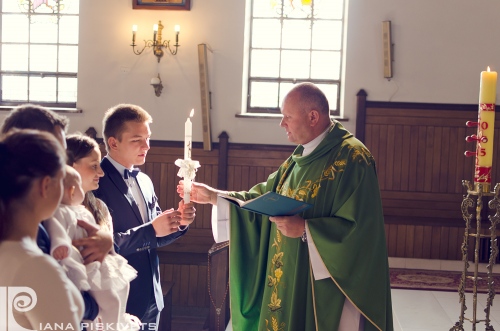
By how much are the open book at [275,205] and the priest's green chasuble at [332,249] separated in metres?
0.17

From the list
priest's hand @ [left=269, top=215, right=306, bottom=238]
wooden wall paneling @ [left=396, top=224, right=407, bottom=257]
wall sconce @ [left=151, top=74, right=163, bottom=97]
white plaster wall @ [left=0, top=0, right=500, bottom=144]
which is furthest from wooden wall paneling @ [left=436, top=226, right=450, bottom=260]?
priest's hand @ [left=269, top=215, right=306, bottom=238]

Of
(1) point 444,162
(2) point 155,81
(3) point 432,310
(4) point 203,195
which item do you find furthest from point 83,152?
(1) point 444,162

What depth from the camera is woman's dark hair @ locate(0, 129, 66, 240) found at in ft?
3.99

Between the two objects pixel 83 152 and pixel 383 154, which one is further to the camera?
pixel 383 154

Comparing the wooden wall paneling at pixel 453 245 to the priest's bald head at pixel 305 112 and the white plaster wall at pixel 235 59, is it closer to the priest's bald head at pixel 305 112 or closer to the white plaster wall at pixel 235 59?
the white plaster wall at pixel 235 59

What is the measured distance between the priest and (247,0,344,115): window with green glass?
490 cm

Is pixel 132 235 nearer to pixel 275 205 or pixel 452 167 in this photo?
pixel 275 205

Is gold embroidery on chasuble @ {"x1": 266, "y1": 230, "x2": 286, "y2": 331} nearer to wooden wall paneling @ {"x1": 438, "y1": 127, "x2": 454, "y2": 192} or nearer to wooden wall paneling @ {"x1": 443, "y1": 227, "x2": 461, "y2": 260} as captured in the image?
wooden wall paneling @ {"x1": 443, "y1": 227, "x2": 461, "y2": 260}

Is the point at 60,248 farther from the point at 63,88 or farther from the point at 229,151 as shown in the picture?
the point at 63,88

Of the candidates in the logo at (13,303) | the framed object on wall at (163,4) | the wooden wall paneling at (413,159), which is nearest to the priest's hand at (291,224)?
the logo at (13,303)

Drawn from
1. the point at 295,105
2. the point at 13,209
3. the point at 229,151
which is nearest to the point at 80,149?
the point at 13,209

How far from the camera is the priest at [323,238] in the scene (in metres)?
3.09

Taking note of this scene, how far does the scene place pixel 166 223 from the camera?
9.12ft

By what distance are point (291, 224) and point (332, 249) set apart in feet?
0.77
